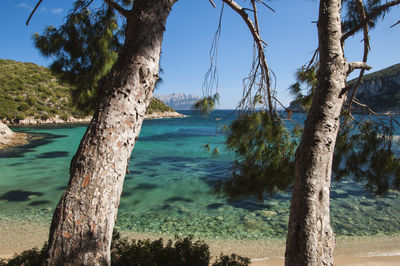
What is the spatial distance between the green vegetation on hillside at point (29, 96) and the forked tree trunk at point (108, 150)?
98.0 ft

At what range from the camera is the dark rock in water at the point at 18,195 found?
8120 mm

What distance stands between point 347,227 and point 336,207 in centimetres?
152


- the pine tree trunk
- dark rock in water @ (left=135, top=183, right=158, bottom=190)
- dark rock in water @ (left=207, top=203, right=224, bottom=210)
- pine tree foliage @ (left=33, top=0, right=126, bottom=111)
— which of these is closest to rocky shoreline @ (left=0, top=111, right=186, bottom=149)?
dark rock in water @ (left=135, top=183, right=158, bottom=190)

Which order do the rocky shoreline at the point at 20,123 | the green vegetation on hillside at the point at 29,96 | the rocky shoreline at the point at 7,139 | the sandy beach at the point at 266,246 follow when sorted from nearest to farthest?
the sandy beach at the point at 266,246 → the rocky shoreline at the point at 7,139 → the rocky shoreline at the point at 20,123 → the green vegetation on hillside at the point at 29,96

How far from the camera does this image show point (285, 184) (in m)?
3.12

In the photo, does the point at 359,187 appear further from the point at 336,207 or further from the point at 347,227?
the point at 347,227

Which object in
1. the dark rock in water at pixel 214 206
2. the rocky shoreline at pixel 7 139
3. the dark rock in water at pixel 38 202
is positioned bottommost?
the dark rock in water at pixel 214 206

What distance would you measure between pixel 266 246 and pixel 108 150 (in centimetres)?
491

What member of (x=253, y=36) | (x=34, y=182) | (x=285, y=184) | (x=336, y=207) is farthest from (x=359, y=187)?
(x=34, y=182)

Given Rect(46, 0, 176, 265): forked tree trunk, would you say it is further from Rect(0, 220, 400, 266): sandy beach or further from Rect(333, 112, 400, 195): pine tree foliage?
Rect(0, 220, 400, 266): sandy beach

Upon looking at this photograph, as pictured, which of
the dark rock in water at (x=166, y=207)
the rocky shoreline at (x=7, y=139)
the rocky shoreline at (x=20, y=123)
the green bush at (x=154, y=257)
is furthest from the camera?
the rocky shoreline at (x=20, y=123)

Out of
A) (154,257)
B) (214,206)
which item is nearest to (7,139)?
(214,206)

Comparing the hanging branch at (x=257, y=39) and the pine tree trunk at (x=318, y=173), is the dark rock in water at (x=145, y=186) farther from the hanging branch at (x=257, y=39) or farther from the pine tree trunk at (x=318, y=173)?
the pine tree trunk at (x=318, y=173)

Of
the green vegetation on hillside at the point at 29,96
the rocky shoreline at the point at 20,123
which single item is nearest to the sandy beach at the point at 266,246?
the rocky shoreline at the point at 20,123
